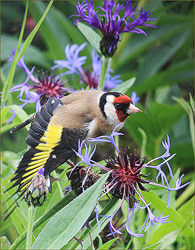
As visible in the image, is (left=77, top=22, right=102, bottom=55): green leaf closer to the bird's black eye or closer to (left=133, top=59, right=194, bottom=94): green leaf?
the bird's black eye

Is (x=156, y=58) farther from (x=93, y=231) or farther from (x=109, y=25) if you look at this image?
(x=93, y=231)

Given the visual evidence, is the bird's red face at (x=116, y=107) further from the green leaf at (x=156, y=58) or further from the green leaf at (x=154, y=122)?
the green leaf at (x=156, y=58)

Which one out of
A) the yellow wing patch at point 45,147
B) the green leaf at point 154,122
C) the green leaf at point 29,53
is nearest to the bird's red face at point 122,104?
the yellow wing patch at point 45,147

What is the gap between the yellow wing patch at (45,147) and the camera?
530 mm

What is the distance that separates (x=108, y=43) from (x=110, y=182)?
359mm

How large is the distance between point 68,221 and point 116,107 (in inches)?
9.5

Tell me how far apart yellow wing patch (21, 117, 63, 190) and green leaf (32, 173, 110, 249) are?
86 mm

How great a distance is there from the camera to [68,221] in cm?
46

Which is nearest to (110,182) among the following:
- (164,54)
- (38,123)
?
(38,123)

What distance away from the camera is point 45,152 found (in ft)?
1.80

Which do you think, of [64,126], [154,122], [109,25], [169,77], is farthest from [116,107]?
[169,77]

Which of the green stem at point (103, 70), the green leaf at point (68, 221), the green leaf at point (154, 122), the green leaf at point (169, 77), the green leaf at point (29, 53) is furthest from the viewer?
the green leaf at point (29, 53)

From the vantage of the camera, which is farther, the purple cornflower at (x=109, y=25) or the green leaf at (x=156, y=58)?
the green leaf at (x=156, y=58)

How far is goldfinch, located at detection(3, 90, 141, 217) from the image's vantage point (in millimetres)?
538
